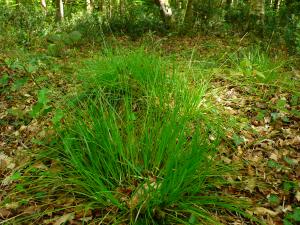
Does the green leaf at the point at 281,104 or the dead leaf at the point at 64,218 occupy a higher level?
the green leaf at the point at 281,104

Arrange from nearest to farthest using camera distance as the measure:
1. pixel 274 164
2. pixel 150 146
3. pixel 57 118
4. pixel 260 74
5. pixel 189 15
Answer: pixel 150 146 < pixel 57 118 < pixel 274 164 < pixel 260 74 < pixel 189 15

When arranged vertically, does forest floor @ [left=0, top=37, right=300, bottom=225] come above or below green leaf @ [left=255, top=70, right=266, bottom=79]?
below

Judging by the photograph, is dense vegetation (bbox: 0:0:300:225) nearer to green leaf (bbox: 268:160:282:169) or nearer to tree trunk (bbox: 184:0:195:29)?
green leaf (bbox: 268:160:282:169)

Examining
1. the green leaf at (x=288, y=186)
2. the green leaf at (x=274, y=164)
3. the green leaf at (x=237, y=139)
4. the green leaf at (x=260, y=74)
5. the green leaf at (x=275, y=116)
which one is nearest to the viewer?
the green leaf at (x=288, y=186)

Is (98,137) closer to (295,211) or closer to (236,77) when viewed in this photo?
(295,211)

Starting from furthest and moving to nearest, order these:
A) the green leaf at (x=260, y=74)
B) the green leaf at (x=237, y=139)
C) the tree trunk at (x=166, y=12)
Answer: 1. the tree trunk at (x=166, y=12)
2. the green leaf at (x=260, y=74)
3. the green leaf at (x=237, y=139)

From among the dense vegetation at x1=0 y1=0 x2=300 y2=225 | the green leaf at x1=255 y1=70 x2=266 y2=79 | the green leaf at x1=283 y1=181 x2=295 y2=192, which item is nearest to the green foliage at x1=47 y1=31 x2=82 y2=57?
the dense vegetation at x1=0 y1=0 x2=300 y2=225

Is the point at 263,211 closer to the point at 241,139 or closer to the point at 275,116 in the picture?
the point at 241,139

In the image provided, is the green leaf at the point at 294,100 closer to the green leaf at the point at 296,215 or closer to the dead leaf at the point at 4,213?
the green leaf at the point at 296,215

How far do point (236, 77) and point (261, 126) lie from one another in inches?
44.7

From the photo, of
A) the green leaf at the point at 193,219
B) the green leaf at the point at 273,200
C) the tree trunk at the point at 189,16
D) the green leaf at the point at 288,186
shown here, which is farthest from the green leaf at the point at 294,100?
the tree trunk at the point at 189,16

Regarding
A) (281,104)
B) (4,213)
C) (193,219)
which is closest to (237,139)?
(281,104)

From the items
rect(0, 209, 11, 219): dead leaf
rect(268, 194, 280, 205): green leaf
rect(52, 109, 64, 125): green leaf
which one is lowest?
rect(268, 194, 280, 205): green leaf

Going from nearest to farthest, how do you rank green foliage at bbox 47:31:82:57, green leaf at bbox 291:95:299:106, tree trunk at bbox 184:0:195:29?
green leaf at bbox 291:95:299:106 → green foliage at bbox 47:31:82:57 → tree trunk at bbox 184:0:195:29
